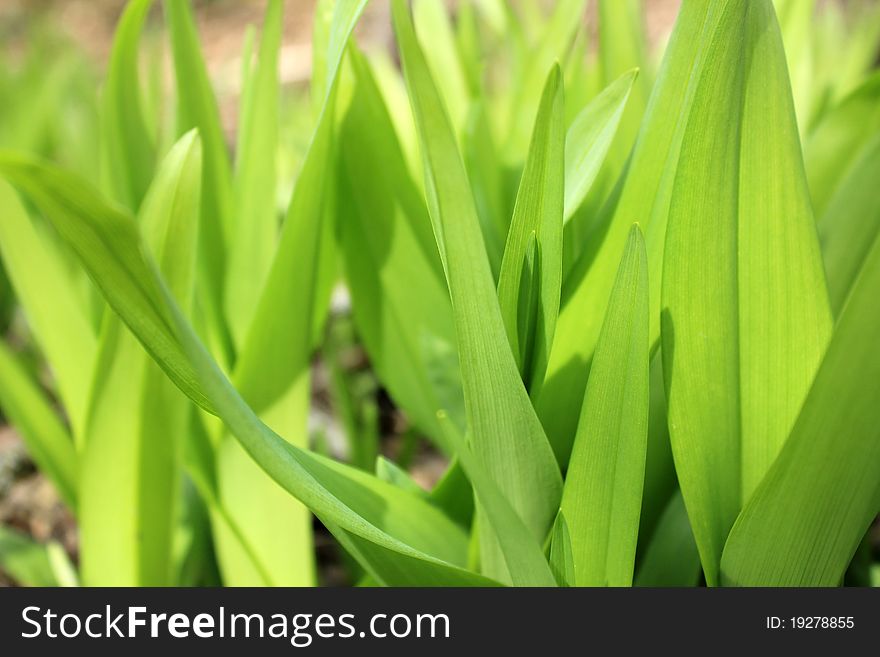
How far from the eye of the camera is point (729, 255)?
0.43m

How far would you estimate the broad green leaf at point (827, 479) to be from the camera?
1.17 feet

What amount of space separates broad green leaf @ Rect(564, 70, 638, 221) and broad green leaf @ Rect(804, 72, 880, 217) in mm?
310

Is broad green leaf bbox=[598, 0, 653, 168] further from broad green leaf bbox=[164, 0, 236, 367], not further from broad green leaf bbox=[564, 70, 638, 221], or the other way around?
broad green leaf bbox=[164, 0, 236, 367]

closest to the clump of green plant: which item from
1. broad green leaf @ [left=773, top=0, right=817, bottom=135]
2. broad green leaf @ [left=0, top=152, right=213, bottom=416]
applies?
broad green leaf @ [left=0, top=152, right=213, bottom=416]

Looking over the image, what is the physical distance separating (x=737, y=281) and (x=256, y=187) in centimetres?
38

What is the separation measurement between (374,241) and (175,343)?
0.28 metres

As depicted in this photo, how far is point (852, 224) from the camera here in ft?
1.91

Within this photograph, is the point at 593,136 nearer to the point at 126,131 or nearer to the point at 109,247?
the point at 109,247

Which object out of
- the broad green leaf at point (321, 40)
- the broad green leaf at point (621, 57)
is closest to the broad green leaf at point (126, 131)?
the broad green leaf at point (321, 40)

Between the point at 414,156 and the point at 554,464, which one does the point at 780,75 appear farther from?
the point at 414,156

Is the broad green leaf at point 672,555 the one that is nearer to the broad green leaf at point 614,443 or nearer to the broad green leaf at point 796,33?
the broad green leaf at point 614,443

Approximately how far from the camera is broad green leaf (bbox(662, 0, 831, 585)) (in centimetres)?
41
